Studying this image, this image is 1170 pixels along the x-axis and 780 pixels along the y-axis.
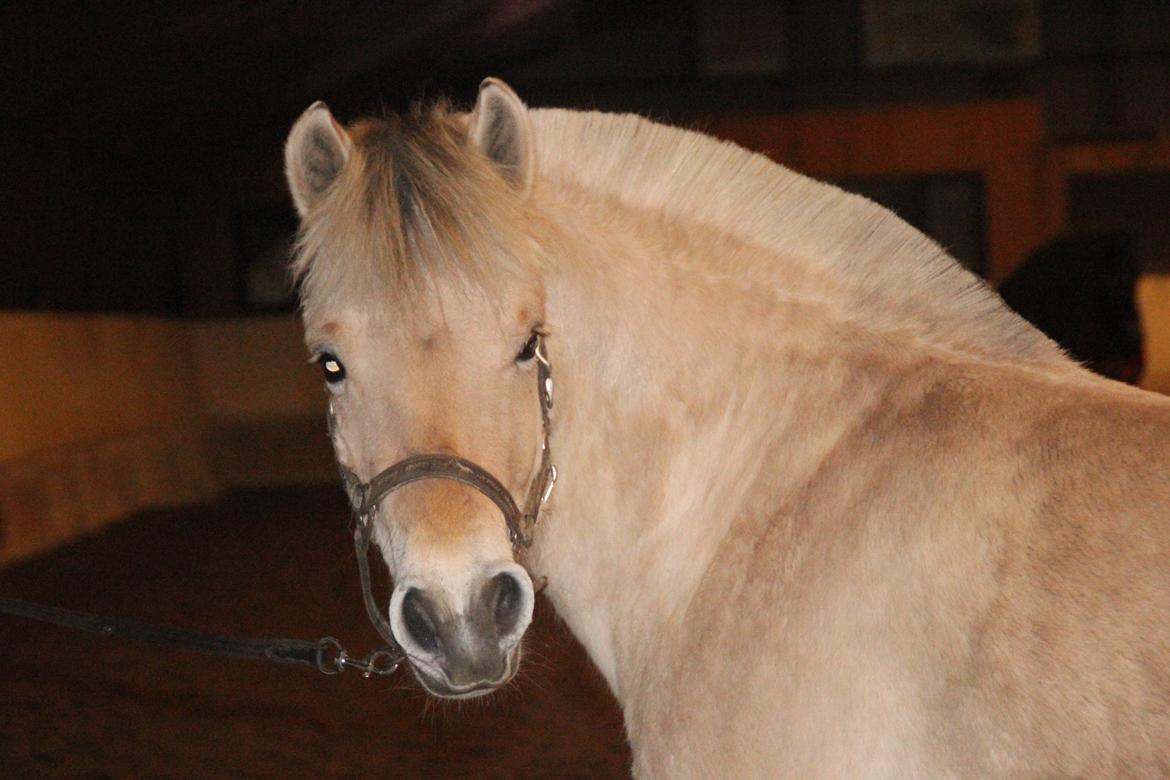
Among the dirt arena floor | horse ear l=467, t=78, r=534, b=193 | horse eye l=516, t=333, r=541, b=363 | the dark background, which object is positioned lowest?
the dirt arena floor

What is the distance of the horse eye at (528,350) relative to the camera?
7.25 feet

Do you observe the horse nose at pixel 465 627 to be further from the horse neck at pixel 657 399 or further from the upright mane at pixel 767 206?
the upright mane at pixel 767 206

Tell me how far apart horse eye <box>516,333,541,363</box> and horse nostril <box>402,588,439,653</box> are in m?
0.48

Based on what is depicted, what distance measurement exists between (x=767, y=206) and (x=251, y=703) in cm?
399

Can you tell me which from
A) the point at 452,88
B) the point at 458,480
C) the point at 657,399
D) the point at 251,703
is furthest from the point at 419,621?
the point at 452,88

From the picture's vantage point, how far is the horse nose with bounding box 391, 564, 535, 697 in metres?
1.99

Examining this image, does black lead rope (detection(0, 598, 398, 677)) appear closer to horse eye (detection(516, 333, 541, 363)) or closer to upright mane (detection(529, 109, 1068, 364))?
horse eye (detection(516, 333, 541, 363))

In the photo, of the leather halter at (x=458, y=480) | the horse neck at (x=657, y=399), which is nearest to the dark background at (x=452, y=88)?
the horse neck at (x=657, y=399)

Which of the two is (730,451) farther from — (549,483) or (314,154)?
(314,154)

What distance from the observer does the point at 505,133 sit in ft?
7.66

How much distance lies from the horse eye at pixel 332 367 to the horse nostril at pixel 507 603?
0.52m

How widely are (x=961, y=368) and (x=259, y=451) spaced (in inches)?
471

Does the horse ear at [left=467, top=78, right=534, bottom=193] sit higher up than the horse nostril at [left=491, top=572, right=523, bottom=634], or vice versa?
the horse ear at [left=467, top=78, right=534, bottom=193]

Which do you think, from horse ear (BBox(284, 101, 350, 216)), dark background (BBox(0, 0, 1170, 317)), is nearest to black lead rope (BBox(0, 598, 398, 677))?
horse ear (BBox(284, 101, 350, 216))
